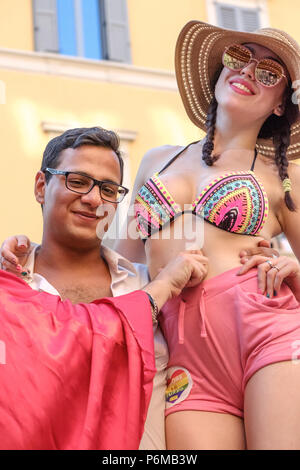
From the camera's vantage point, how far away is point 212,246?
8.65 ft

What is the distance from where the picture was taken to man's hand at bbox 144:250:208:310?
2.34 meters

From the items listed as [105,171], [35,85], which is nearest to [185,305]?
[105,171]

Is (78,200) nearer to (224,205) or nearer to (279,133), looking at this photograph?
(224,205)

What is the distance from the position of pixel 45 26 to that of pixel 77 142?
9043 millimetres

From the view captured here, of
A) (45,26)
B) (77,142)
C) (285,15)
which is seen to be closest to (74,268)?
(77,142)

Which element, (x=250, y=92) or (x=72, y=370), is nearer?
A: (x=72, y=370)

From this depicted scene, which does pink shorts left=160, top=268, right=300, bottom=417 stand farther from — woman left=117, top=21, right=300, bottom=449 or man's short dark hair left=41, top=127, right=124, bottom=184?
man's short dark hair left=41, top=127, right=124, bottom=184

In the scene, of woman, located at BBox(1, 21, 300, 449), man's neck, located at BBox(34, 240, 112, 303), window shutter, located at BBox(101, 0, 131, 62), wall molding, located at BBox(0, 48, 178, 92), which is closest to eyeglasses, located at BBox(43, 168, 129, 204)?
woman, located at BBox(1, 21, 300, 449)

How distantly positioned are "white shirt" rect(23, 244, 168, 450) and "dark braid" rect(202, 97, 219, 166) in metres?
0.53

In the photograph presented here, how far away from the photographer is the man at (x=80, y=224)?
9.11ft

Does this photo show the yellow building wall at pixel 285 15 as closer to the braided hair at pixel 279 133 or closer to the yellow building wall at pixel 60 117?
the yellow building wall at pixel 60 117

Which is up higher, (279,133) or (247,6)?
(247,6)

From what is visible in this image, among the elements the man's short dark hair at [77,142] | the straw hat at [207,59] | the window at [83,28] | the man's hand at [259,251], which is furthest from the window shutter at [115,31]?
the man's hand at [259,251]

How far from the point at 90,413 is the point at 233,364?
0.64 meters
